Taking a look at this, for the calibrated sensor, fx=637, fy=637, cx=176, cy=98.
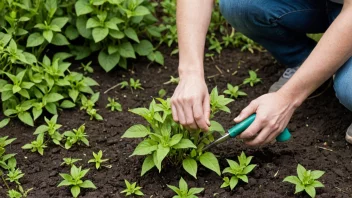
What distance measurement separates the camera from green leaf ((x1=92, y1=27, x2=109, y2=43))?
3.29 meters

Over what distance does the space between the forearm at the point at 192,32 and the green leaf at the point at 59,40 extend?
93cm

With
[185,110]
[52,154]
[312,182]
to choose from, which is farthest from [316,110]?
[52,154]

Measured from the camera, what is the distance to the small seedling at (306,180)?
257 centimetres

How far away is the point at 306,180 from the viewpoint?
8.50ft

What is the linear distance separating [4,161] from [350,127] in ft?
5.19

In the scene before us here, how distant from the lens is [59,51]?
3.60 m

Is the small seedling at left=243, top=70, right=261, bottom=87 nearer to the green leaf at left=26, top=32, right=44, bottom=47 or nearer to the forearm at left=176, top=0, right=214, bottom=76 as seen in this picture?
the forearm at left=176, top=0, right=214, bottom=76

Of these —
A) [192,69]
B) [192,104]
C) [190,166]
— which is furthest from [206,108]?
[190,166]

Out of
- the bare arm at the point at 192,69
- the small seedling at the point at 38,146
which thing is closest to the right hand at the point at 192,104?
the bare arm at the point at 192,69

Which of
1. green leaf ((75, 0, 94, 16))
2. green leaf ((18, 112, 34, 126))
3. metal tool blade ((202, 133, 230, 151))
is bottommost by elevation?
green leaf ((18, 112, 34, 126))

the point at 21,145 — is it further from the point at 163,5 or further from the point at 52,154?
the point at 163,5

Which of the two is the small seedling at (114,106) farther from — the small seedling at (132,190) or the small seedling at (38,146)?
the small seedling at (132,190)

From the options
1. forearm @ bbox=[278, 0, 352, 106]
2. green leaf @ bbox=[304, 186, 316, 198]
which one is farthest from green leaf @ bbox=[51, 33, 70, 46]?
green leaf @ bbox=[304, 186, 316, 198]

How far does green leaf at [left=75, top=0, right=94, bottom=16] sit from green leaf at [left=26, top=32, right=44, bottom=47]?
0.24 metres
